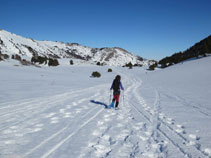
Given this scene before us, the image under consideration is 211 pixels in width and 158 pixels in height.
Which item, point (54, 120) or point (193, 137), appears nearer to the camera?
point (193, 137)

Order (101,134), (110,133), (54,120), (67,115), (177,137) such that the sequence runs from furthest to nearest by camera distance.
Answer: (67,115)
(54,120)
(110,133)
(101,134)
(177,137)

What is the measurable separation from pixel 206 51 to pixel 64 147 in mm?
62044

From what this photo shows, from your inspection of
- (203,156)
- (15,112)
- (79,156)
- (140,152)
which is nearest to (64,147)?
(79,156)

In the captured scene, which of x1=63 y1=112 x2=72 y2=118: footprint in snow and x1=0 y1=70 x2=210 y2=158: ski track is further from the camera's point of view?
x1=63 y1=112 x2=72 y2=118: footprint in snow

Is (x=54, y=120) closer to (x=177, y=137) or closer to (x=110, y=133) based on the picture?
(x=110, y=133)

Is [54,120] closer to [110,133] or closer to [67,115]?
[67,115]

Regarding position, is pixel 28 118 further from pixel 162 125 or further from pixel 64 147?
pixel 162 125

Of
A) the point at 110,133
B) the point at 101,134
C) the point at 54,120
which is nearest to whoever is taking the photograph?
the point at 101,134

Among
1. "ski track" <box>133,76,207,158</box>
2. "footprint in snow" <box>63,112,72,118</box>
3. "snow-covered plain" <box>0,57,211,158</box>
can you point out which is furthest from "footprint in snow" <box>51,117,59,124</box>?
"ski track" <box>133,76,207,158</box>

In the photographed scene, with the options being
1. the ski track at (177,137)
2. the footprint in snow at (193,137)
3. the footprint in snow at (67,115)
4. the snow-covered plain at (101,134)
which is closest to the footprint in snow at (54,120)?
the snow-covered plain at (101,134)

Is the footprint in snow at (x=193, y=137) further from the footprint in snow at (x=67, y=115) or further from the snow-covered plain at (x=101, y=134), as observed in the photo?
the footprint in snow at (x=67, y=115)

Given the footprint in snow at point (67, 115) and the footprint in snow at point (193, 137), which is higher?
the footprint in snow at point (193, 137)

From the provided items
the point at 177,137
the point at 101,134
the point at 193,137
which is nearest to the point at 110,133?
the point at 101,134

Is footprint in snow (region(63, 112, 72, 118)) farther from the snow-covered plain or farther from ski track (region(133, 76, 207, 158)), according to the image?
ski track (region(133, 76, 207, 158))
